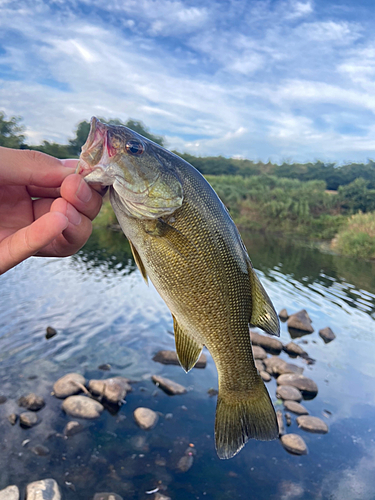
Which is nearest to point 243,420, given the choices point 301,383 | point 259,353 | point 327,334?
point 301,383

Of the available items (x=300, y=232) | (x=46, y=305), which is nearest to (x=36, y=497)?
(x=46, y=305)

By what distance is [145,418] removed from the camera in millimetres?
8133

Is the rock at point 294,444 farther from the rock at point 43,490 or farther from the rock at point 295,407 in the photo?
the rock at point 43,490

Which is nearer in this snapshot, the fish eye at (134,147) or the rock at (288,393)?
the fish eye at (134,147)

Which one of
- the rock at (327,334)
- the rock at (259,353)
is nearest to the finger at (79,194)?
the rock at (259,353)

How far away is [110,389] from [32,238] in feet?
26.2

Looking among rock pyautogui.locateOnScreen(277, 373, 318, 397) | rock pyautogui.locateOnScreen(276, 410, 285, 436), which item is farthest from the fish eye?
rock pyautogui.locateOnScreen(277, 373, 318, 397)

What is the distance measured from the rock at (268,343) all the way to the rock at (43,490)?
328 inches

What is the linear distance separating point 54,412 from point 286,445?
5240 mm

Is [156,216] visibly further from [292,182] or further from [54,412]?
[292,182]

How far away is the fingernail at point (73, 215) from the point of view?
2085 mm

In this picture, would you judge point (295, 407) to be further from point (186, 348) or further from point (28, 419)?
point (186, 348)

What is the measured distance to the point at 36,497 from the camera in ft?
18.9

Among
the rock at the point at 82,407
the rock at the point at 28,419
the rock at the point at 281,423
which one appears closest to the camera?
the rock at the point at 28,419
